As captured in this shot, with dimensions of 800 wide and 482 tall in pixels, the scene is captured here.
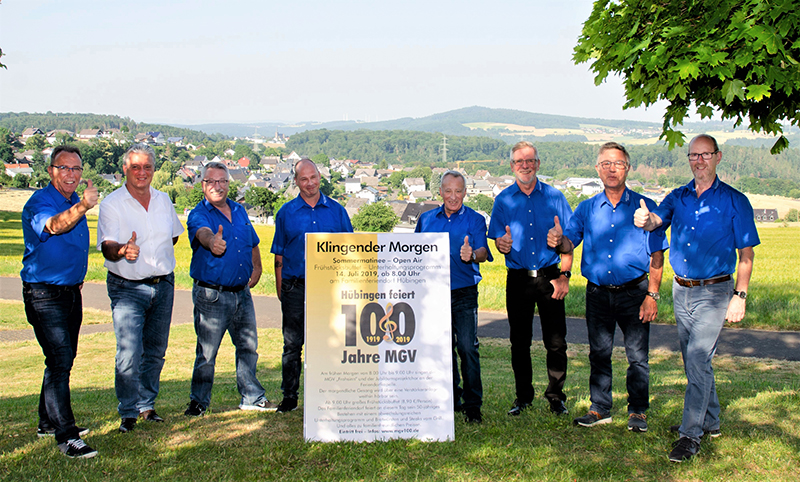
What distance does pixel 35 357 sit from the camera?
11.0 m

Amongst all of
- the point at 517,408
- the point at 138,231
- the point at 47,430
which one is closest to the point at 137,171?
the point at 138,231

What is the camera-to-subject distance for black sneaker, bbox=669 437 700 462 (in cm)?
473

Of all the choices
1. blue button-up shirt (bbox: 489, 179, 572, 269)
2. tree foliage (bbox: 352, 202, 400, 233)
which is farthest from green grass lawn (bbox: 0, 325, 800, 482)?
tree foliage (bbox: 352, 202, 400, 233)

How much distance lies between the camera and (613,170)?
18.0 ft

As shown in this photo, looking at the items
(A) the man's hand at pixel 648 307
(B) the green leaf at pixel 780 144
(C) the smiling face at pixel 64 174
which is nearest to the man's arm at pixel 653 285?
(A) the man's hand at pixel 648 307

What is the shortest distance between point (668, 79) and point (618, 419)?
3.26m

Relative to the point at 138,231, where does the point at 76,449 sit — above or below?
below

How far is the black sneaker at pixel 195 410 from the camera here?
5898mm

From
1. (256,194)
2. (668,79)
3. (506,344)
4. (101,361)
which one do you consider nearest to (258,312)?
(101,361)

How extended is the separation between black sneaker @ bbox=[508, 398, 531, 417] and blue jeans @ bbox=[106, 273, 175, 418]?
349cm

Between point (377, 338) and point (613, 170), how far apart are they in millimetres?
2611

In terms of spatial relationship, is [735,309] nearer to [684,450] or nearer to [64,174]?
[684,450]

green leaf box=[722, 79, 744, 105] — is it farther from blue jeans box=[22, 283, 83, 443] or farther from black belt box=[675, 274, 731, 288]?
blue jeans box=[22, 283, 83, 443]

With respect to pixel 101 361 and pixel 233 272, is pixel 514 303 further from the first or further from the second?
pixel 101 361
